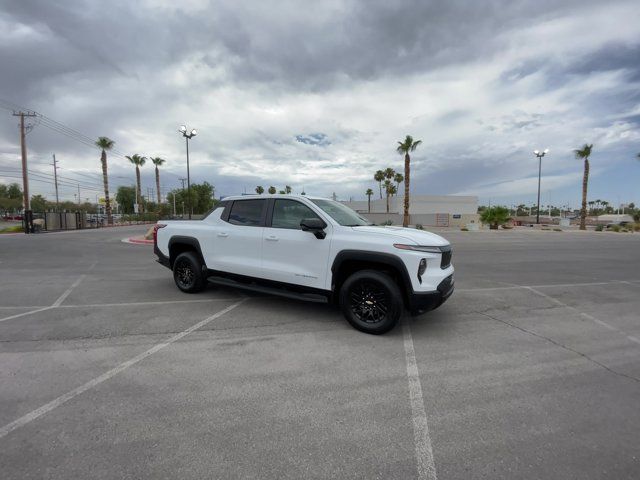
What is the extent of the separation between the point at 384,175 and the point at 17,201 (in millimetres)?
95177

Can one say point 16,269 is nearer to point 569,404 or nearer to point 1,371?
point 1,371

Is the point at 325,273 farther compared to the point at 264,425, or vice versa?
the point at 325,273

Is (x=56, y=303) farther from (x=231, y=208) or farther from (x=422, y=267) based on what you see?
(x=422, y=267)

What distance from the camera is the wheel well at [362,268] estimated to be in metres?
4.39

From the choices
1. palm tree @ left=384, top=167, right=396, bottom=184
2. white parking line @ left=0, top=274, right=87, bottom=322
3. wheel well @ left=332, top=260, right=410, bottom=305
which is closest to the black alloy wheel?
wheel well @ left=332, top=260, right=410, bottom=305

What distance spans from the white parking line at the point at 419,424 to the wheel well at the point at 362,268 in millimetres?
840

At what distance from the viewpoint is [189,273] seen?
6355 mm

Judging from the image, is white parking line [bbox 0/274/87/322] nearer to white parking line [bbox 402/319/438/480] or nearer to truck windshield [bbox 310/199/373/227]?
truck windshield [bbox 310/199/373/227]

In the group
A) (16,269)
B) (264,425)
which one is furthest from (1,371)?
(16,269)

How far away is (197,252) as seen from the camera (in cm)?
615

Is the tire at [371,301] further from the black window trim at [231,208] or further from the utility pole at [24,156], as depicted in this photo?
the utility pole at [24,156]

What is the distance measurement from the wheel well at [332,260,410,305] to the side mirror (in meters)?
0.50

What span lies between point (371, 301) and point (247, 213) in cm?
250

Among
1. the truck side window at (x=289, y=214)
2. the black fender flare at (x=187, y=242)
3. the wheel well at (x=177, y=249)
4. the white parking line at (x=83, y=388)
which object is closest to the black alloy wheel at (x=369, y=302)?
the truck side window at (x=289, y=214)
